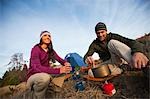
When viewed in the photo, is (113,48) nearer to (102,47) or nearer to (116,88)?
(102,47)

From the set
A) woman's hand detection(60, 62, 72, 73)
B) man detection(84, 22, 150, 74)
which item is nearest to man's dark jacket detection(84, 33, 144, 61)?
man detection(84, 22, 150, 74)

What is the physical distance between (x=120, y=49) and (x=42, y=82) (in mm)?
530

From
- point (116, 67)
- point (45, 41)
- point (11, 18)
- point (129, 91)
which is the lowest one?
point (129, 91)

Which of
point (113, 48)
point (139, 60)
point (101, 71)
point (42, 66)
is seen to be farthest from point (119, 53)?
point (42, 66)

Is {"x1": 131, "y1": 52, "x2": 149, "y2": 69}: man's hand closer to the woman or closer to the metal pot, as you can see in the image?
the metal pot

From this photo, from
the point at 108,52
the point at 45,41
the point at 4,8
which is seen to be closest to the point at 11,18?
the point at 4,8

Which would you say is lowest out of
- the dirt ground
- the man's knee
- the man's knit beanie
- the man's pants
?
the dirt ground

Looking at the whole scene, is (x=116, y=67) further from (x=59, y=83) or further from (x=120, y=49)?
(x=59, y=83)

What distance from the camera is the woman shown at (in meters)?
2.17

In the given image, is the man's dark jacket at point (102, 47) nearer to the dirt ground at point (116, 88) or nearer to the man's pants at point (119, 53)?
the man's pants at point (119, 53)

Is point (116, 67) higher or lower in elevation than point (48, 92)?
higher

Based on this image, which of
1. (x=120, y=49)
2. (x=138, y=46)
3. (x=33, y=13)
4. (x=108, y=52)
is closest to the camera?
(x=138, y=46)

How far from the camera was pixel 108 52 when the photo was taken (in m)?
2.29

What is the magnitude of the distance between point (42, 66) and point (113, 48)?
1.56 feet
